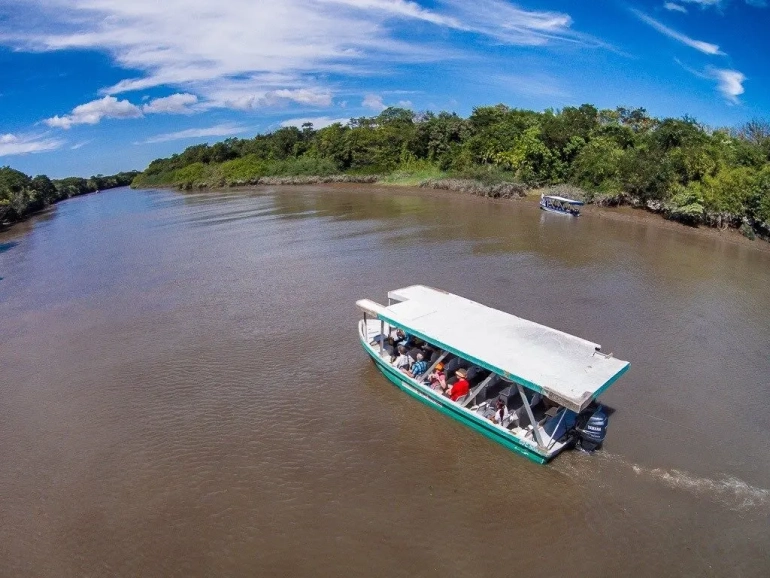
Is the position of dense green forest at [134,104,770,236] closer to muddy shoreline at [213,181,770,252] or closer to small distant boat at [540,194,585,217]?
muddy shoreline at [213,181,770,252]

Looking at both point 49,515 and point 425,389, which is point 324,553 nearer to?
point 425,389

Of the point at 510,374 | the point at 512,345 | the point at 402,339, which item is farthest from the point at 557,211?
the point at 510,374

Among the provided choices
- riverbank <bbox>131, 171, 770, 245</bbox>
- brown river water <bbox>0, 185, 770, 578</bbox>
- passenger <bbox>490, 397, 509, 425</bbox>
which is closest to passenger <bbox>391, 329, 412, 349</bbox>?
brown river water <bbox>0, 185, 770, 578</bbox>

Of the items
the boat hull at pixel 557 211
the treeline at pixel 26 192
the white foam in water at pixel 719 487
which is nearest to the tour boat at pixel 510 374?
the white foam in water at pixel 719 487

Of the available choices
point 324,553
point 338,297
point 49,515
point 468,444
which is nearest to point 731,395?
point 468,444

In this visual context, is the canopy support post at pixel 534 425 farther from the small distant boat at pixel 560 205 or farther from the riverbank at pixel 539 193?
the small distant boat at pixel 560 205

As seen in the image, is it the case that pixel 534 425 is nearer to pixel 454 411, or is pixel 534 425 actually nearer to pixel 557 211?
pixel 454 411
